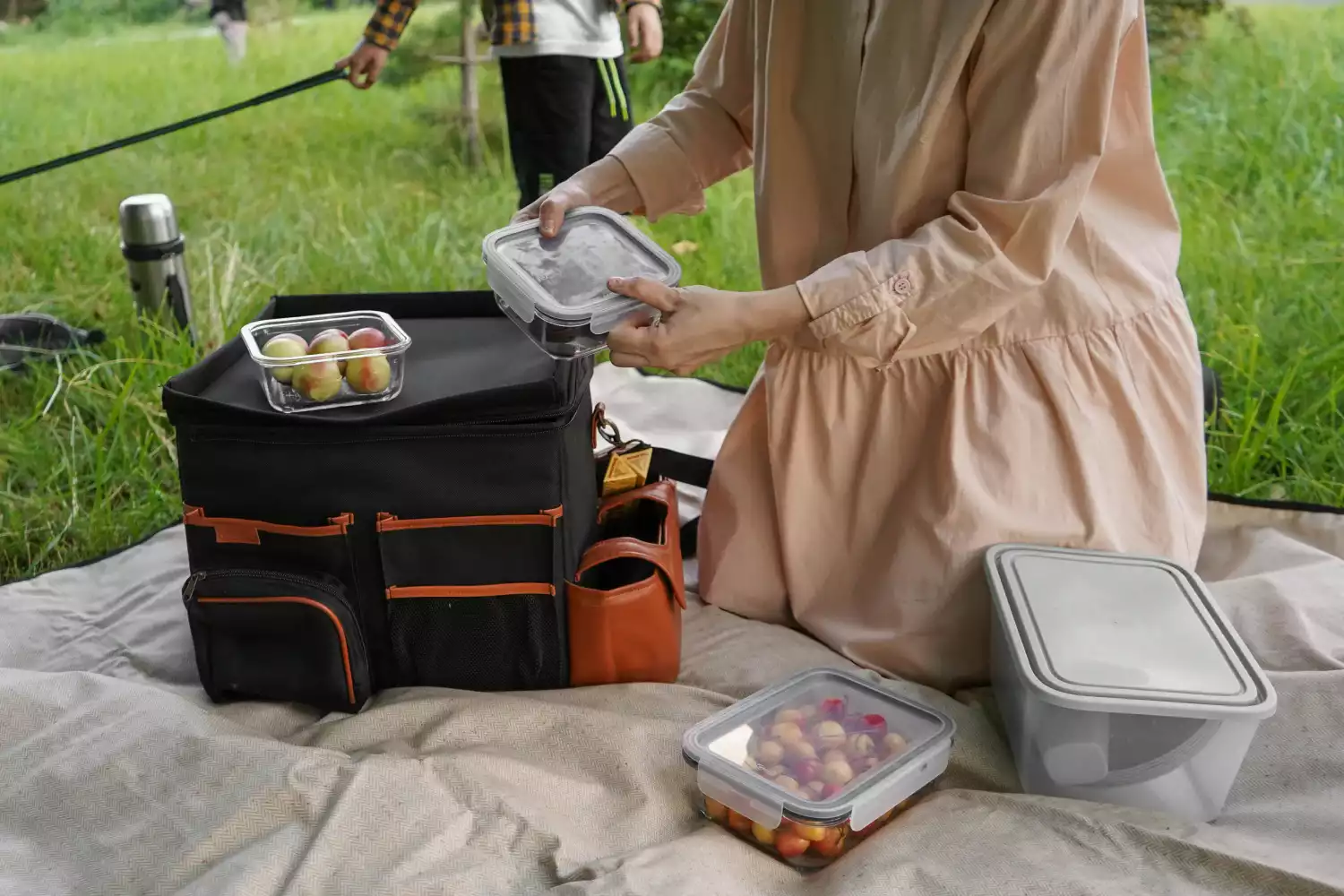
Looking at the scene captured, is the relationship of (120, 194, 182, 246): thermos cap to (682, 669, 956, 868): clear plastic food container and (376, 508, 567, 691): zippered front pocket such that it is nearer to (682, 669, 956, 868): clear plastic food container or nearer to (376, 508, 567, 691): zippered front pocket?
(376, 508, 567, 691): zippered front pocket

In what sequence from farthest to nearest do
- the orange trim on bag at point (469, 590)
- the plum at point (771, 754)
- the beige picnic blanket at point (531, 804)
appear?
the orange trim on bag at point (469, 590) → the plum at point (771, 754) → the beige picnic blanket at point (531, 804)

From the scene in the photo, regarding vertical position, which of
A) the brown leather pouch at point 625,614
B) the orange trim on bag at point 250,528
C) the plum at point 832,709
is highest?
the orange trim on bag at point 250,528

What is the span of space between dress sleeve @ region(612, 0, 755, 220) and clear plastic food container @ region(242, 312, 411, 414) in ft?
1.20

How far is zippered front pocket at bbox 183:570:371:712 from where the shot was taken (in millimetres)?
1158

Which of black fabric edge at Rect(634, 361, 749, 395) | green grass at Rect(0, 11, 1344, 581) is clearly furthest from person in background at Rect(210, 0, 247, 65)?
black fabric edge at Rect(634, 361, 749, 395)

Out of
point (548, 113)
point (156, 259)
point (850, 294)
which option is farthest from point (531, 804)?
point (156, 259)

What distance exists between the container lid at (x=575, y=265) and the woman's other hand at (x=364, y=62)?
3.11ft

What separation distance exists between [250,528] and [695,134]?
0.69 meters

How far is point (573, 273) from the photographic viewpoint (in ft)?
3.86

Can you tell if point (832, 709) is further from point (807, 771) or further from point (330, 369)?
point (330, 369)

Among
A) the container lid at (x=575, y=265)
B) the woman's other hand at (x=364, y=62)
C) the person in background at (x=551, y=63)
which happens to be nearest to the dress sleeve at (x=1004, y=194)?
the container lid at (x=575, y=265)

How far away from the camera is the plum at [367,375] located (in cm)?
118

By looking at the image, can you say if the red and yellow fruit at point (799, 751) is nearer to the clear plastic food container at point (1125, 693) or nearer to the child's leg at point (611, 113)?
the clear plastic food container at point (1125, 693)

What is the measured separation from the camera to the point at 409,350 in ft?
4.38
